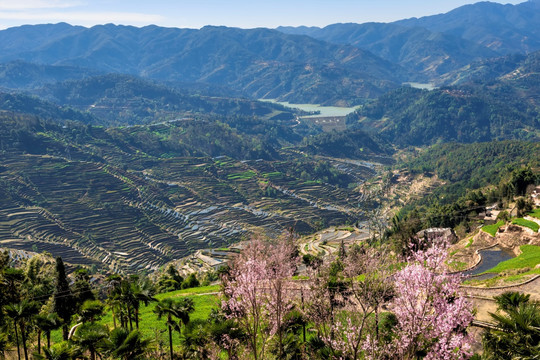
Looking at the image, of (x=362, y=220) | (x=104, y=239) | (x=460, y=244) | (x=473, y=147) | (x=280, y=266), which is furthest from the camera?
(x=473, y=147)

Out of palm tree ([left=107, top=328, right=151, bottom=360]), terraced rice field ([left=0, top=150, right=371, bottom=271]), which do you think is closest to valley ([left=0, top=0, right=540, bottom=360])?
palm tree ([left=107, top=328, right=151, bottom=360])

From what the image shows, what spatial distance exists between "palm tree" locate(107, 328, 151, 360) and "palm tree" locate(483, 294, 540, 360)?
57.9 feet

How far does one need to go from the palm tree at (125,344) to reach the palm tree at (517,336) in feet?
57.9

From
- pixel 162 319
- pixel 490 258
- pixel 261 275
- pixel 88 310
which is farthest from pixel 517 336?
pixel 490 258

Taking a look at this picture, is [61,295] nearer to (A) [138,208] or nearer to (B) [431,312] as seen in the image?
(B) [431,312]

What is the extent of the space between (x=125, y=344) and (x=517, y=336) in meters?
19.2

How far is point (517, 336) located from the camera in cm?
1948

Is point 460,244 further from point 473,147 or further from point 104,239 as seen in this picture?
point 473,147

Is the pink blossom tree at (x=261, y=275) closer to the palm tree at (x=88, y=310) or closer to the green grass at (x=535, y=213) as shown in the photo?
the palm tree at (x=88, y=310)

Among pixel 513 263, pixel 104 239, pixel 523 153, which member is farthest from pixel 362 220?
pixel 513 263

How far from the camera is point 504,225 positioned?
5662 cm

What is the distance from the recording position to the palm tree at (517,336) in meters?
19.0

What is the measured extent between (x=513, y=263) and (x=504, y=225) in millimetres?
15136

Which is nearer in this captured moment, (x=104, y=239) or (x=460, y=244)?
(x=460, y=244)
